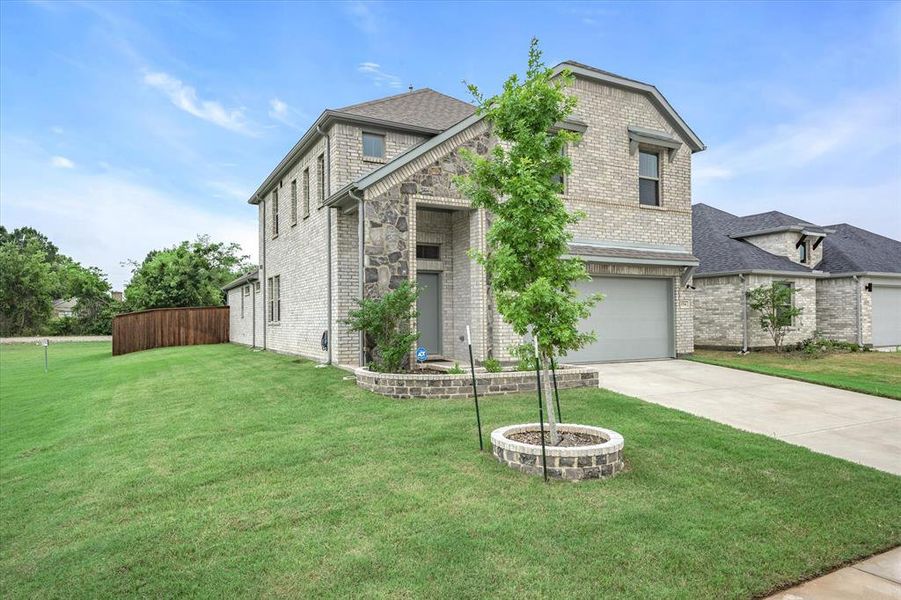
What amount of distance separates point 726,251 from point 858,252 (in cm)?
657

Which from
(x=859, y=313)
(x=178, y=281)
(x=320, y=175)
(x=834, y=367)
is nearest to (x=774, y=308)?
(x=834, y=367)

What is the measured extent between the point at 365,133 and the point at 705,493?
1146 cm

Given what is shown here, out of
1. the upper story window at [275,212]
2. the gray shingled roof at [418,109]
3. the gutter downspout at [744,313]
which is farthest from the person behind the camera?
the upper story window at [275,212]

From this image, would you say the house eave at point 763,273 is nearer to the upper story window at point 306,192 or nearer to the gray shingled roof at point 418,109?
the gray shingled roof at point 418,109

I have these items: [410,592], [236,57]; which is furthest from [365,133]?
[410,592]

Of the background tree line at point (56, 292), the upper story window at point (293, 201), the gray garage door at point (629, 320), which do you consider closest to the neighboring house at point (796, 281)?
the gray garage door at point (629, 320)

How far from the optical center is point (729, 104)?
1709 centimetres

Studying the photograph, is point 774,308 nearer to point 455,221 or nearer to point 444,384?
point 455,221

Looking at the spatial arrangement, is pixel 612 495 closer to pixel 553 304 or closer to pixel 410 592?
pixel 553 304

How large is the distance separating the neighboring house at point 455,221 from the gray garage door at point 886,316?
9.97 m

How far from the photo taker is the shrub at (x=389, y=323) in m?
9.68

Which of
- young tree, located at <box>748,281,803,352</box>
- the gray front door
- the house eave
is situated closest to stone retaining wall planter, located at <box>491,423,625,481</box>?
the gray front door

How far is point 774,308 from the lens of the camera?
54.4ft

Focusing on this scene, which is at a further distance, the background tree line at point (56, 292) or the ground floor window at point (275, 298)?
the background tree line at point (56, 292)
